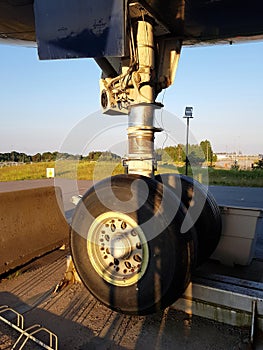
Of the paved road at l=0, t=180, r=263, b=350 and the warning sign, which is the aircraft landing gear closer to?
the paved road at l=0, t=180, r=263, b=350

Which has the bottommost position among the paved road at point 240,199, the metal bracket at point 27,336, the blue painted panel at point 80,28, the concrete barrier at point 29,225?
the paved road at point 240,199

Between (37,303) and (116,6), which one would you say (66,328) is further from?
(116,6)

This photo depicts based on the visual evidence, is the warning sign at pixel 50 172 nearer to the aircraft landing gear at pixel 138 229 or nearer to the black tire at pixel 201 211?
the black tire at pixel 201 211

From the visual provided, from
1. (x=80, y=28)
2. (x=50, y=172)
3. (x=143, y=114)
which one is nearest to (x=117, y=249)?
(x=143, y=114)

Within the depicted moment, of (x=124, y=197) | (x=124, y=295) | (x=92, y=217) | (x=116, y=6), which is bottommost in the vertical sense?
(x=124, y=295)

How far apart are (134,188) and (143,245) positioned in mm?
518

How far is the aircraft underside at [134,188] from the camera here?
289cm

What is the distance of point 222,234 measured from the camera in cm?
456

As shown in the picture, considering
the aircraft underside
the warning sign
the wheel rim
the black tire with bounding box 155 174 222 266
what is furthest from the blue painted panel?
the warning sign

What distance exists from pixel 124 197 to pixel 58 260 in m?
2.31

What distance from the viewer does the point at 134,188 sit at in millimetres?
3039

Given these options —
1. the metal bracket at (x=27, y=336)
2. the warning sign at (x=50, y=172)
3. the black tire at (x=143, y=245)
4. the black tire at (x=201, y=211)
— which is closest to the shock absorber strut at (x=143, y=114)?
the black tire at (x=143, y=245)

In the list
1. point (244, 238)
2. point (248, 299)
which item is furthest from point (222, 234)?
point (248, 299)

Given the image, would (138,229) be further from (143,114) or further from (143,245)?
(143,114)
